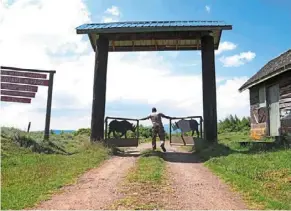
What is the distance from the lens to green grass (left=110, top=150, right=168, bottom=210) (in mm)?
6004

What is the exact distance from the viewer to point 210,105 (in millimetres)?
15672

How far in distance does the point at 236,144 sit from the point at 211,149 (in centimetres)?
220

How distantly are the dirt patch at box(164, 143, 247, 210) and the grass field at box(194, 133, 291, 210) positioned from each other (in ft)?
0.92

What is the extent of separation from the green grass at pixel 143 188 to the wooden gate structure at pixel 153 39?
19.3 ft

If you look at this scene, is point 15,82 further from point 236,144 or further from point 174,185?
point 236,144

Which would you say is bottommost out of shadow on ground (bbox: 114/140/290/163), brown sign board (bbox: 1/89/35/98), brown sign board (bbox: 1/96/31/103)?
shadow on ground (bbox: 114/140/290/163)

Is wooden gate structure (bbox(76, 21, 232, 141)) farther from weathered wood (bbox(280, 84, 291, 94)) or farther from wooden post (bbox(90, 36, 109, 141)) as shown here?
weathered wood (bbox(280, 84, 291, 94))

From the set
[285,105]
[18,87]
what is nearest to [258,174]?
[285,105]

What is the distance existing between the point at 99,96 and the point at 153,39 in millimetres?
4047

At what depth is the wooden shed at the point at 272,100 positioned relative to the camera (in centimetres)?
1656

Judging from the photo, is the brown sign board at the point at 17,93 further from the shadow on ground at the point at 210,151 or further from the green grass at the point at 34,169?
the shadow on ground at the point at 210,151

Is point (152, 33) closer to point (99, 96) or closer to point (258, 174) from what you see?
point (99, 96)

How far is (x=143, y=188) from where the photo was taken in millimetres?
7223

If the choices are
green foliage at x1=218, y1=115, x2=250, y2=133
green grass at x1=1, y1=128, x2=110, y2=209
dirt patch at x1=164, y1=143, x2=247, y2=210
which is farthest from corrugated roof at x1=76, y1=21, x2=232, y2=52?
green foliage at x1=218, y1=115, x2=250, y2=133
